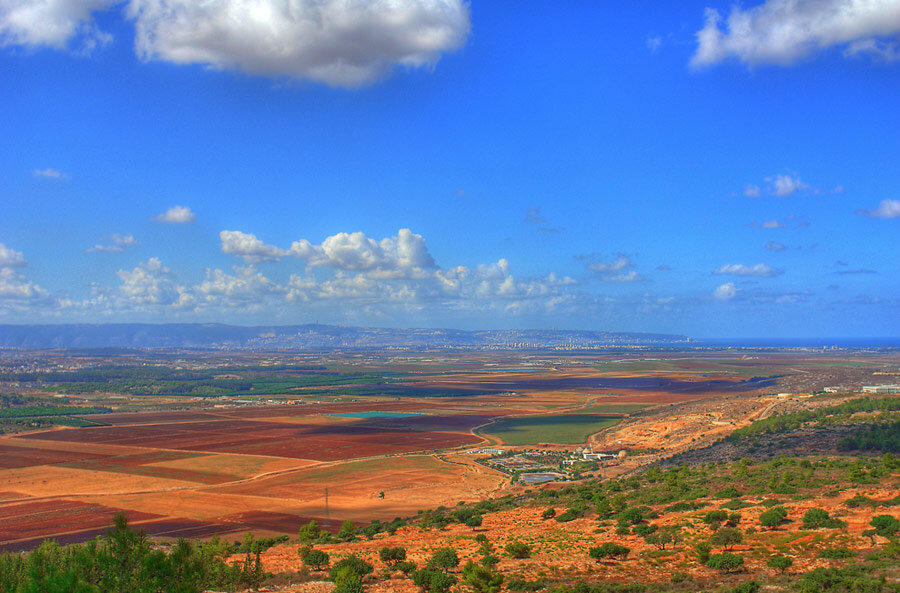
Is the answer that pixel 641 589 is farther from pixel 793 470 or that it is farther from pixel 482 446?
pixel 482 446

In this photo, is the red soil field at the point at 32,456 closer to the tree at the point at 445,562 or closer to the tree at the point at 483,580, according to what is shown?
the tree at the point at 445,562

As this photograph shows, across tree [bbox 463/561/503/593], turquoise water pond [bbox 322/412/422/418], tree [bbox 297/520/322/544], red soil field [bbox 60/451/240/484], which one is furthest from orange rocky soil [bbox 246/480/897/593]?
turquoise water pond [bbox 322/412/422/418]

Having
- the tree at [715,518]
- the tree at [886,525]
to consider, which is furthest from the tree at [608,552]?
the tree at [886,525]

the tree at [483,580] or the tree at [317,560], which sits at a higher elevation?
the tree at [483,580]

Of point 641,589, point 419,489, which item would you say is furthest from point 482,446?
point 641,589

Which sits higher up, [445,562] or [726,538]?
[726,538]

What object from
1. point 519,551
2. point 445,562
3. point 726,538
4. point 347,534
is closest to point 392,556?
point 445,562

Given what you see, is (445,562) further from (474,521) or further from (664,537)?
(474,521)

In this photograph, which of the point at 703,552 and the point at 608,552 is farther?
the point at 608,552
